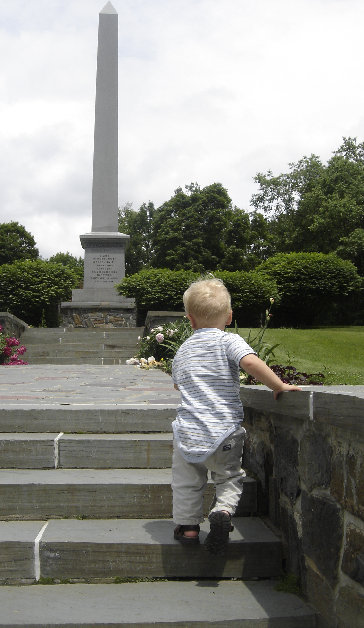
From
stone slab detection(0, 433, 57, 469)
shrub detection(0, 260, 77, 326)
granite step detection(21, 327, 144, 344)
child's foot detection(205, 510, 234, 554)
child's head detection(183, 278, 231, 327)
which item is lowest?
child's foot detection(205, 510, 234, 554)

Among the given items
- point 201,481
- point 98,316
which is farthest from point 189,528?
point 98,316

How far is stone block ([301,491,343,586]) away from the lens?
7.39 feet

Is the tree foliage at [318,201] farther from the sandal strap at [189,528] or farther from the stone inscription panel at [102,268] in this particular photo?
the sandal strap at [189,528]

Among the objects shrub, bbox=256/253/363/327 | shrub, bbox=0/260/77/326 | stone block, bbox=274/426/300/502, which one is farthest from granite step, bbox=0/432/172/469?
shrub, bbox=256/253/363/327

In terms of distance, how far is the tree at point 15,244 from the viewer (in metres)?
50.2

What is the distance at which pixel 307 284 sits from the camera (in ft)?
56.2

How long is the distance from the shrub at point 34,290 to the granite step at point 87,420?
1190 centimetres

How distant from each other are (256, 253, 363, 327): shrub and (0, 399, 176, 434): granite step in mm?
13430

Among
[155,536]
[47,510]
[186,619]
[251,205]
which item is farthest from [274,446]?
[251,205]

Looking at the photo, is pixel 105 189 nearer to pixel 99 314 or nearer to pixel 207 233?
pixel 99 314

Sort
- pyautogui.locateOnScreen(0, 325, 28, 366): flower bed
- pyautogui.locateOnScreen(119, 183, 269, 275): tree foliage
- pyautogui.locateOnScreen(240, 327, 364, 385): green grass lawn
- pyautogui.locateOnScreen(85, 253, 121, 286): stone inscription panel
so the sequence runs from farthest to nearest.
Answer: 1. pyautogui.locateOnScreen(119, 183, 269, 275): tree foliage
2. pyautogui.locateOnScreen(85, 253, 121, 286): stone inscription panel
3. pyautogui.locateOnScreen(0, 325, 28, 366): flower bed
4. pyautogui.locateOnScreen(240, 327, 364, 385): green grass lawn

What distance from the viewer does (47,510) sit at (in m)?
3.09

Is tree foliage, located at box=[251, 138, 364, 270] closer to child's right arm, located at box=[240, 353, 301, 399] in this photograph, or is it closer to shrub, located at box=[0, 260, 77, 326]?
shrub, located at box=[0, 260, 77, 326]

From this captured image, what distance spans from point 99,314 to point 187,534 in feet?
41.1
